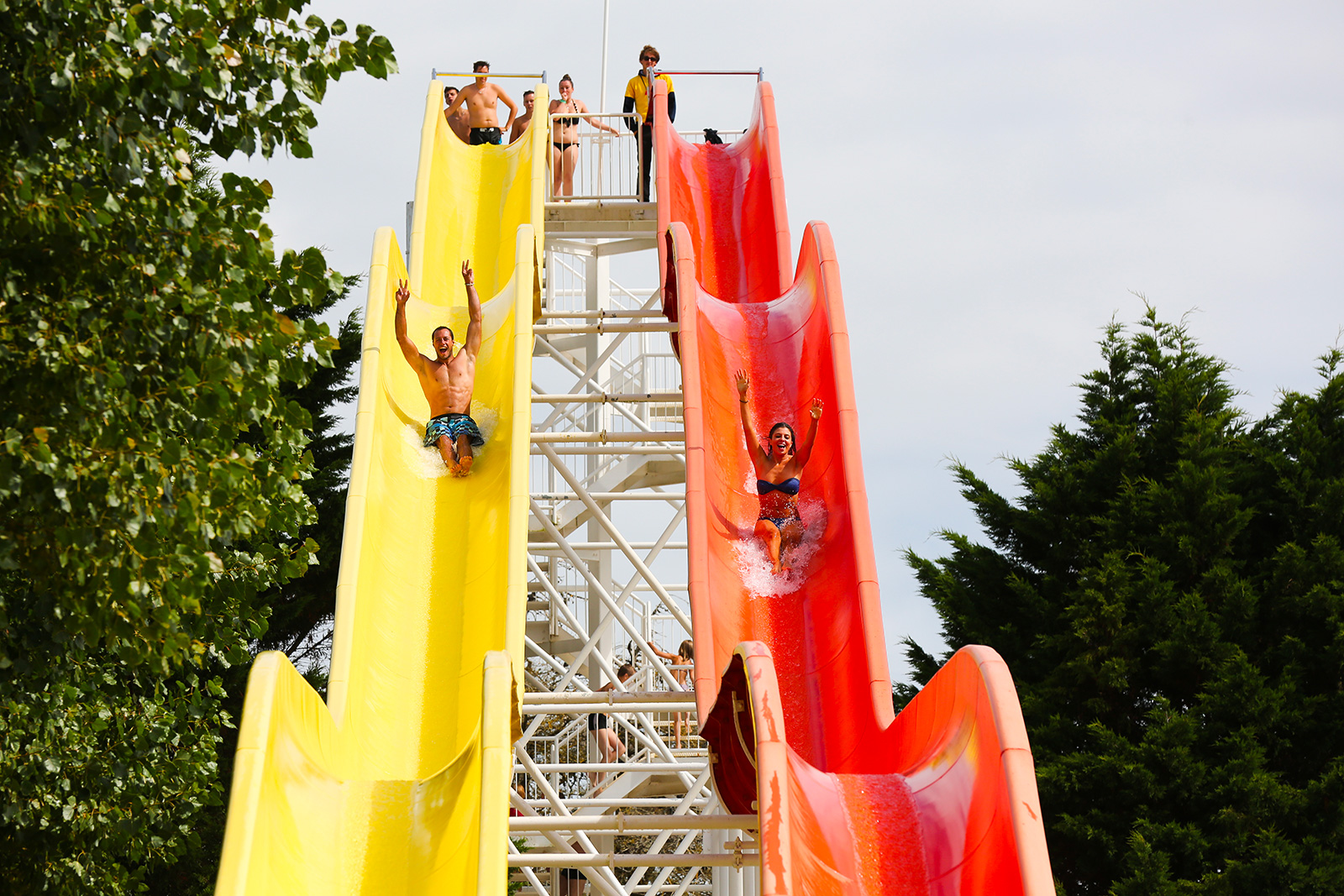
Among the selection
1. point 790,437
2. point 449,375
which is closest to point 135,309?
point 449,375

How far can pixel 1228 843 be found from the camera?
12727mm

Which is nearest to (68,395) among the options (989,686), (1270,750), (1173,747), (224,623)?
(224,623)

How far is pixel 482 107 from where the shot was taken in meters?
15.8

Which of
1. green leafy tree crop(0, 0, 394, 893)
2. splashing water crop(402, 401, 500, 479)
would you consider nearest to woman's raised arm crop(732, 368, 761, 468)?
splashing water crop(402, 401, 500, 479)

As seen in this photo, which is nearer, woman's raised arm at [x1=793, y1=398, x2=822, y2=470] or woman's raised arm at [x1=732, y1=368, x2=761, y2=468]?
Result: woman's raised arm at [x1=793, y1=398, x2=822, y2=470]

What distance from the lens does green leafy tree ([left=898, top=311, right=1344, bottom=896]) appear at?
42.2 feet

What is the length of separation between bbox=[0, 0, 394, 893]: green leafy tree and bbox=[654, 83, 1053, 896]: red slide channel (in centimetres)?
272

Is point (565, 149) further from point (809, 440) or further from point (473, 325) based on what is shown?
point (809, 440)

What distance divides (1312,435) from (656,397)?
7.22 m

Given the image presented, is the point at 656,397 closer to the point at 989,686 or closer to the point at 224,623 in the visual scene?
the point at 224,623

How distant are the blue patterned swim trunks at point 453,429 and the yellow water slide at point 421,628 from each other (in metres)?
0.13

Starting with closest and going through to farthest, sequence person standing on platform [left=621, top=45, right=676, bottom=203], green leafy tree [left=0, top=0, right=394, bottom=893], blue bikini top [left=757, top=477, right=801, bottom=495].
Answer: green leafy tree [left=0, top=0, right=394, bottom=893] < blue bikini top [left=757, top=477, right=801, bottom=495] < person standing on platform [left=621, top=45, right=676, bottom=203]

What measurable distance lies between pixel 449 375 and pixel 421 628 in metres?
2.49

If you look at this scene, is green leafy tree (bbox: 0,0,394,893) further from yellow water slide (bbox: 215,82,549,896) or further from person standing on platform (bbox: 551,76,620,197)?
person standing on platform (bbox: 551,76,620,197)
